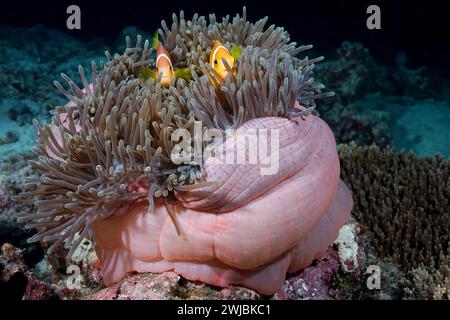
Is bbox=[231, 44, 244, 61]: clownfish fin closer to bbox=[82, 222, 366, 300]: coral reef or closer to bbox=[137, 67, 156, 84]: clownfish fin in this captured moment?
bbox=[137, 67, 156, 84]: clownfish fin

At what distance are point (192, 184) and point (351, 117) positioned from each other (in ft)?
16.3

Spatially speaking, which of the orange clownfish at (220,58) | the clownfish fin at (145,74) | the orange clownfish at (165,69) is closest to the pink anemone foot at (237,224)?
the orange clownfish at (220,58)

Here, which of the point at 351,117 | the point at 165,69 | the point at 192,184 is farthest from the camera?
the point at 351,117

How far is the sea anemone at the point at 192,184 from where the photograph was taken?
1784 millimetres

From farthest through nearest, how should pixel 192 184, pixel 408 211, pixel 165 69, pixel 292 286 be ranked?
pixel 408 211 → pixel 165 69 → pixel 292 286 → pixel 192 184

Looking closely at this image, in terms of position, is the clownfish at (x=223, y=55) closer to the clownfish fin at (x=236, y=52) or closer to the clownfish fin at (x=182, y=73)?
the clownfish fin at (x=236, y=52)

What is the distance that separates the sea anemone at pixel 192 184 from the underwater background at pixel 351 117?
0.21 meters

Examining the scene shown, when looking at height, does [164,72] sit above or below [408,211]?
above

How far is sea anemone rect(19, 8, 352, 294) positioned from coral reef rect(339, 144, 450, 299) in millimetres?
1230

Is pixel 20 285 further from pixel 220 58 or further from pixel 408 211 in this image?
pixel 408 211

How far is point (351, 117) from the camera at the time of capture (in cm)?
617

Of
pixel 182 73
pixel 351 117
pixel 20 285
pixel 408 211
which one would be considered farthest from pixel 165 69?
pixel 351 117

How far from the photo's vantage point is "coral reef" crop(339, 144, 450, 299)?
2787 millimetres
